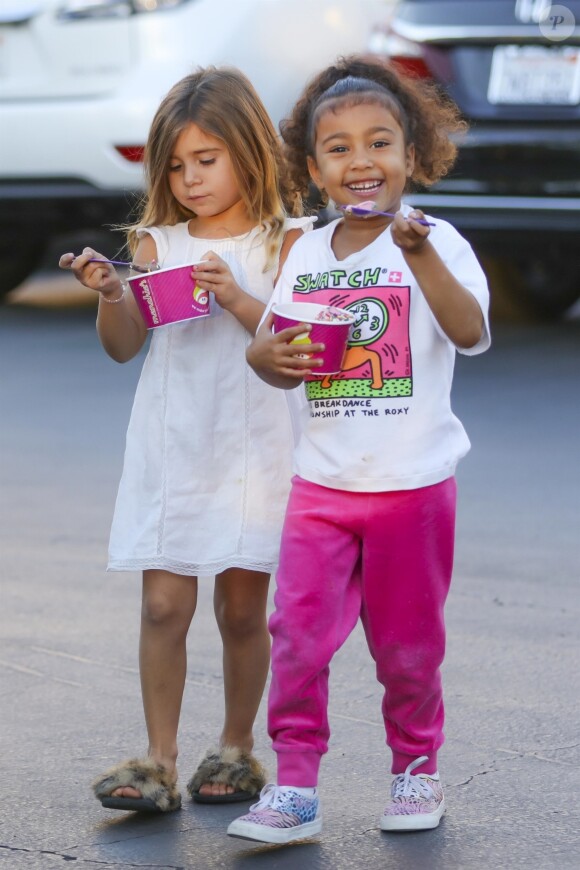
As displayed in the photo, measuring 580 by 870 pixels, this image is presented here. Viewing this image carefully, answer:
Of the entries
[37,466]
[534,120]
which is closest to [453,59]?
[534,120]

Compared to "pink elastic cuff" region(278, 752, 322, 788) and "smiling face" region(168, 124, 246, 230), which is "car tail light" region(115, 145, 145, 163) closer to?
"smiling face" region(168, 124, 246, 230)

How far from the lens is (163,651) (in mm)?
3191

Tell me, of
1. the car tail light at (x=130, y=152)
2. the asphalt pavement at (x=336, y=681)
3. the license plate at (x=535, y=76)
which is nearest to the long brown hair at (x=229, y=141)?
the asphalt pavement at (x=336, y=681)

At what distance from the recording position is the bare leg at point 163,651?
125 inches

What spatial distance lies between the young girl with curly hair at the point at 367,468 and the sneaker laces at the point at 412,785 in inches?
0.5

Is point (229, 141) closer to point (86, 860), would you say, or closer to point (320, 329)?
point (320, 329)

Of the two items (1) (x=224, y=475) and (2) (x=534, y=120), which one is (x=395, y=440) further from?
(2) (x=534, y=120)

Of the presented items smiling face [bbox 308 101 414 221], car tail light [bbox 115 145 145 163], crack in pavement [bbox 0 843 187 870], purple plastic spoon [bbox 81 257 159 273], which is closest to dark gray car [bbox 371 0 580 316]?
car tail light [bbox 115 145 145 163]

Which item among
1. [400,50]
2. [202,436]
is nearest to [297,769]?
[202,436]

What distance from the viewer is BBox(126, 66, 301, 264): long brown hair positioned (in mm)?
3203

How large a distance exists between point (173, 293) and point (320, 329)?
0.36 m

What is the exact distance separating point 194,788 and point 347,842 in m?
0.37

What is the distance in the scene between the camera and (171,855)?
2.93m

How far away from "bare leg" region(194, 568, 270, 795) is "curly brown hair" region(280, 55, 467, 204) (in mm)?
770
